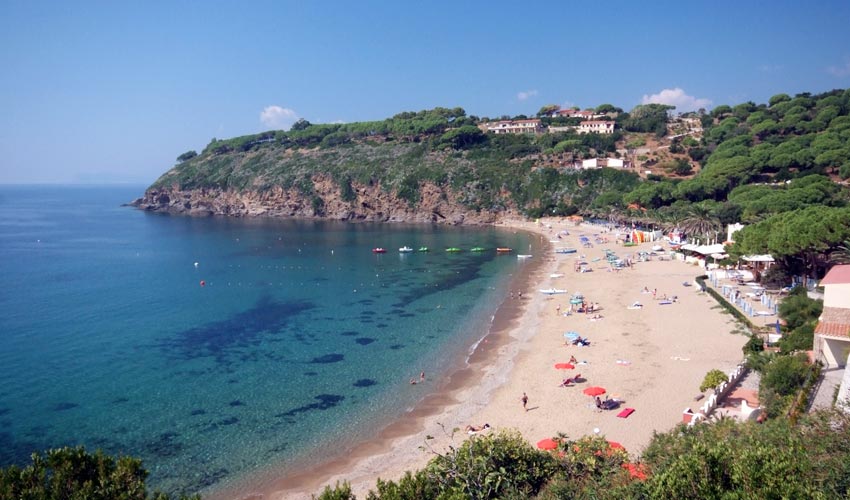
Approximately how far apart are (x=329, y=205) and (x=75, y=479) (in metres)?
100

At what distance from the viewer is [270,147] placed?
13300 cm

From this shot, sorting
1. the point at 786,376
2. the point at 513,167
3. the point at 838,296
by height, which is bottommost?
the point at 786,376

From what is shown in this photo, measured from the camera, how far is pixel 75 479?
424 inches

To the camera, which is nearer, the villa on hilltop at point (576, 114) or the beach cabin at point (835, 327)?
the beach cabin at point (835, 327)

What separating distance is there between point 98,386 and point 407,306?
2112cm

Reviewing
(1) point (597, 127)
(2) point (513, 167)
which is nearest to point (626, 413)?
(2) point (513, 167)

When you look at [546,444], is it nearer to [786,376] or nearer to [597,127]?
[786,376]

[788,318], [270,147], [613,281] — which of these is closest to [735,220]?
[613,281]

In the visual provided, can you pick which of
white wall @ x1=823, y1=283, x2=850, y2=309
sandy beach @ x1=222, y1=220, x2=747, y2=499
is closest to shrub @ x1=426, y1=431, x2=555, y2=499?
sandy beach @ x1=222, y1=220, x2=747, y2=499

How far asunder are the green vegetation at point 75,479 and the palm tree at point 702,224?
180 ft

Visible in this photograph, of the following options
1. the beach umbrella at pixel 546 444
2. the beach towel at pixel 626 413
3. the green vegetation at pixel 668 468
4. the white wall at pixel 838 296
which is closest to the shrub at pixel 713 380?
the beach towel at pixel 626 413

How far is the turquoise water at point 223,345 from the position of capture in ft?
72.5

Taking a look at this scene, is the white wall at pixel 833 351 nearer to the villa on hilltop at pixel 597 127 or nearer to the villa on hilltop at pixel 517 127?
the villa on hilltop at pixel 597 127

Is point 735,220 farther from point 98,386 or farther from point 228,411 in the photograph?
point 98,386
